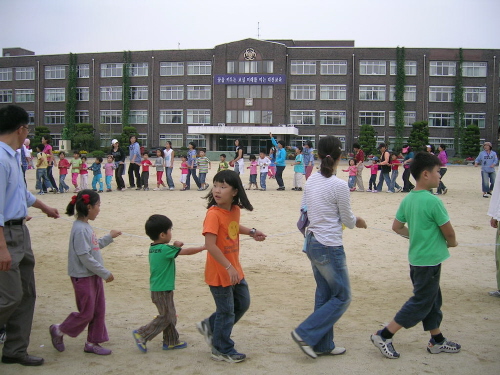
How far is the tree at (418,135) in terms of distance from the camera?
56594mm

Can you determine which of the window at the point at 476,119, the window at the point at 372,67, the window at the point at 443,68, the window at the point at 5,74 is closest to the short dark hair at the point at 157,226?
the window at the point at 372,67

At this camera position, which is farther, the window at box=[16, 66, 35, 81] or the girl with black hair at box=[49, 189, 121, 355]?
the window at box=[16, 66, 35, 81]

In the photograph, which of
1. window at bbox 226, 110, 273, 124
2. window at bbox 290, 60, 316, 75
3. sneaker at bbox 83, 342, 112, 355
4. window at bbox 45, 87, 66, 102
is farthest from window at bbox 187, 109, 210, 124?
sneaker at bbox 83, 342, 112, 355

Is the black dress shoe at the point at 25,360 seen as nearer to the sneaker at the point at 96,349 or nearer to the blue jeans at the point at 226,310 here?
the sneaker at the point at 96,349

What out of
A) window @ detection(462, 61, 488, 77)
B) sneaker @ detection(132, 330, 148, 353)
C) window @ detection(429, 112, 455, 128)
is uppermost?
window @ detection(462, 61, 488, 77)

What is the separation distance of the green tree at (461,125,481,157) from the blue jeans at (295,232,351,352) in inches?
2168

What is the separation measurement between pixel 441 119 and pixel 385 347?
6077 cm

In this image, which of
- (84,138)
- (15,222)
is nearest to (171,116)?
(84,138)

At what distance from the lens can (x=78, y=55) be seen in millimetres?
67250

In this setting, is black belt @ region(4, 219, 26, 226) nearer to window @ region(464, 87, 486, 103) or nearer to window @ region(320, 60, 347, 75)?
window @ region(320, 60, 347, 75)

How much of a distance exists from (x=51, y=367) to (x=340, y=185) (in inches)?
120

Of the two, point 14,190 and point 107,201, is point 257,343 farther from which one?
point 107,201

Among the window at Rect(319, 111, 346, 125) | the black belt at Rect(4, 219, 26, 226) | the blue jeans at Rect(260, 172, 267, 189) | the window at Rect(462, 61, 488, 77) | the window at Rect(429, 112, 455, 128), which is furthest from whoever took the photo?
the window at Rect(319, 111, 346, 125)

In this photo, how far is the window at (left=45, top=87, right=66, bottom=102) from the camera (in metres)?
67.9
